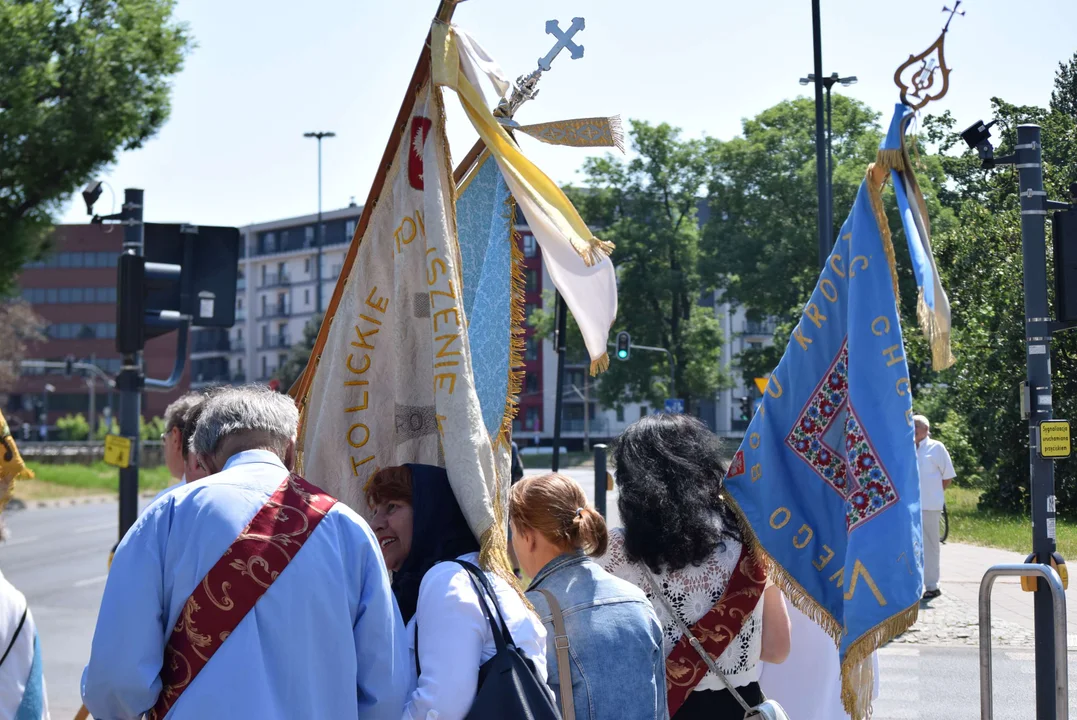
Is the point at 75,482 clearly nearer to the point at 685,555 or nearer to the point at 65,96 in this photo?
the point at 65,96

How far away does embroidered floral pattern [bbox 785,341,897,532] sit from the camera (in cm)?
420

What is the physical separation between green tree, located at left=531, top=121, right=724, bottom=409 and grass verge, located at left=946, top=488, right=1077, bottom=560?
32856mm

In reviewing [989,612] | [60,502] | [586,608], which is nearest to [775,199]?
[60,502]

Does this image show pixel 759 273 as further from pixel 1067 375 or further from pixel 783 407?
pixel 783 407

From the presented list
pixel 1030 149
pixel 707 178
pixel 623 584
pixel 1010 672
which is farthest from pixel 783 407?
pixel 707 178

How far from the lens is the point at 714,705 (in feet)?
12.4

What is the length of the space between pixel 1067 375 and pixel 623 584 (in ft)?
56.7

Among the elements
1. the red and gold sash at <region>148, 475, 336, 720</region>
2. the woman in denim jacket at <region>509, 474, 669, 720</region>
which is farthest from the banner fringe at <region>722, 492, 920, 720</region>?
the red and gold sash at <region>148, 475, 336, 720</region>

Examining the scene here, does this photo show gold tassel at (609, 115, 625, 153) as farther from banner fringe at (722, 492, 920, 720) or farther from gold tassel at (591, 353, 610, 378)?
banner fringe at (722, 492, 920, 720)

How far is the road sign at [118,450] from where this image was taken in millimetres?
8469

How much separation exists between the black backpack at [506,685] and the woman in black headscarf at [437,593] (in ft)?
0.06

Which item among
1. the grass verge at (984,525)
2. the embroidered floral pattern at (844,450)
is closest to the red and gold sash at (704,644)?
the embroidered floral pattern at (844,450)

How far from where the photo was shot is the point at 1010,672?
898 cm

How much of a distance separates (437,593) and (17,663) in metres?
1.28
